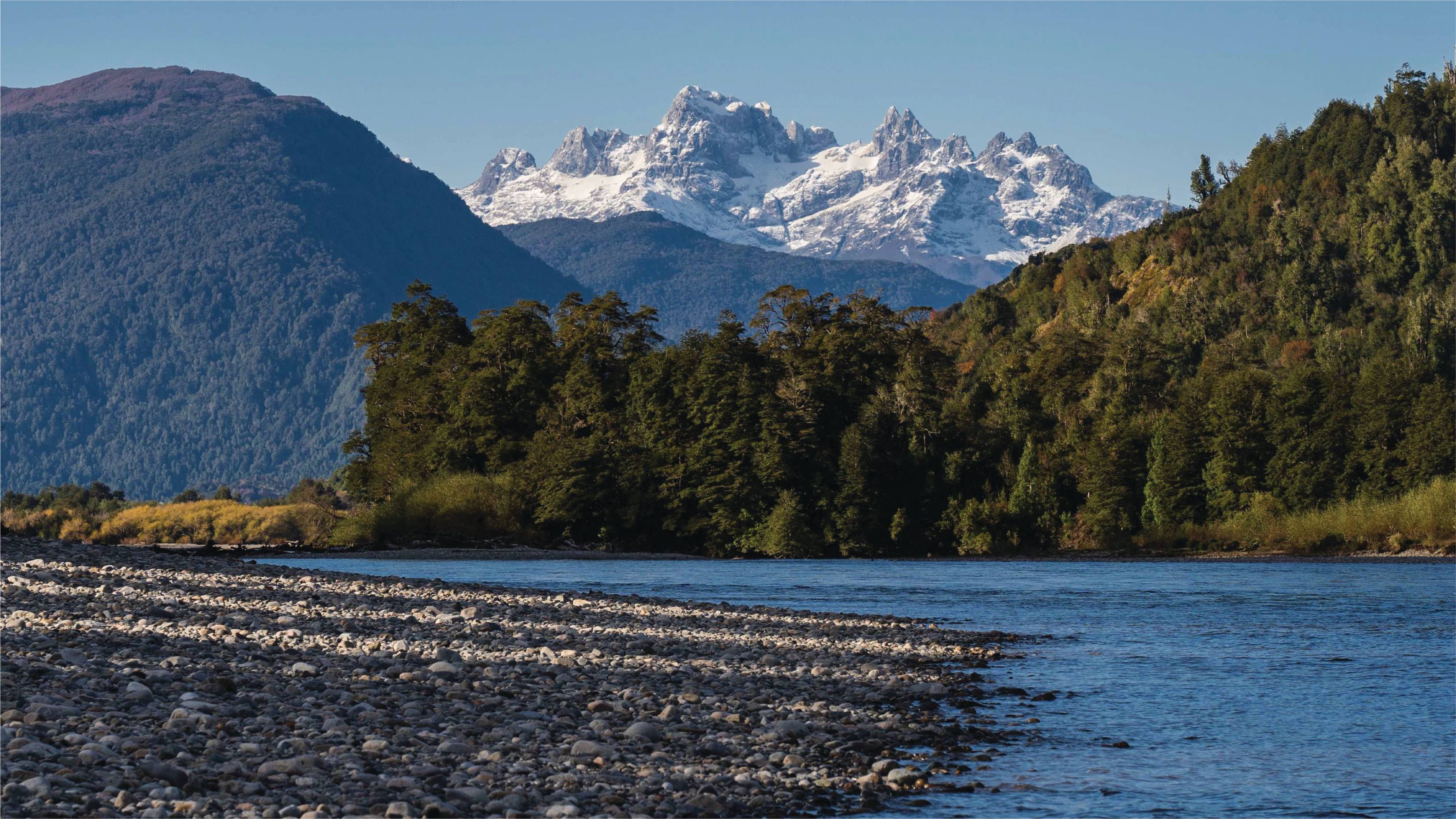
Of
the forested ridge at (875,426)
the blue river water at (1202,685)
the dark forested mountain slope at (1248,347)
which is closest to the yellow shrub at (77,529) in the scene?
the forested ridge at (875,426)

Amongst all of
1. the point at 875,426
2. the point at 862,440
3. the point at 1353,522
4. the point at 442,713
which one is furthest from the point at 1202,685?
the point at 875,426

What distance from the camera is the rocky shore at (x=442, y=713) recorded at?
1366 centimetres

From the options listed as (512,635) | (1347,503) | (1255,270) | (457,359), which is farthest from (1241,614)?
(1255,270)

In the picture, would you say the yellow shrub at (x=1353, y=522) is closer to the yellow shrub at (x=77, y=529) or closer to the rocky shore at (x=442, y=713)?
the rocky shore at (x=442, y=713)

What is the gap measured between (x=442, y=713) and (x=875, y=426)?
287 ft

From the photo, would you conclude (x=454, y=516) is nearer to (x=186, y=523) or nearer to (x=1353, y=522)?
(x=186, y=523)

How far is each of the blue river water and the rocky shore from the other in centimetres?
131

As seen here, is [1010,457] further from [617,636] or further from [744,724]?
[744,724]

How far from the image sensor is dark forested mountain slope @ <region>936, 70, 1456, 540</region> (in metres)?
97.9

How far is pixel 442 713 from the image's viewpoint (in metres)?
18.2

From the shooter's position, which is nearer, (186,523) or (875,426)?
(875,426)

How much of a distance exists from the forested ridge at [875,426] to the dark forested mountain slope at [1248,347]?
0.27m

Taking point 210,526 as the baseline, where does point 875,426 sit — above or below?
above

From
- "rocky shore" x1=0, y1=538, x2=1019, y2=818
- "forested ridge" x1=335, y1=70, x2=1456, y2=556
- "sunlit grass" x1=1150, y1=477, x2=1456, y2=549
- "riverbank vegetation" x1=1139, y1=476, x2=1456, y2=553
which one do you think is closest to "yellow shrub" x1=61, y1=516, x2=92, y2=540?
"forested ridge" x1=335, y1=70, x2=1456, y2=556
